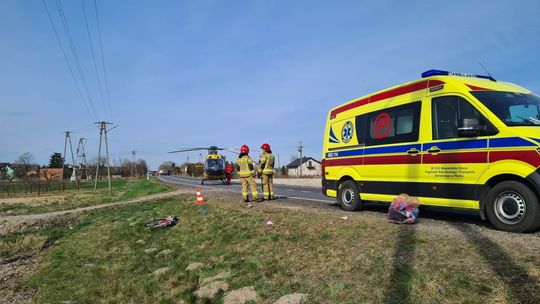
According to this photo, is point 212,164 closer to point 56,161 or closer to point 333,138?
point 333,138

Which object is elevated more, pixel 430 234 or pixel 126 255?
pixel 430 234

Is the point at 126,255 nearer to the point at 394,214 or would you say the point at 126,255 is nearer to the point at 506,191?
the point at 394,214

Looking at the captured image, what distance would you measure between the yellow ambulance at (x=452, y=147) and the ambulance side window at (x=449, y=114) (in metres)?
0.02

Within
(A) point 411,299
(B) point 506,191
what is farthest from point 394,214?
(A) point 411,299

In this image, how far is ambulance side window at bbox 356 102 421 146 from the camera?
809 centimetres

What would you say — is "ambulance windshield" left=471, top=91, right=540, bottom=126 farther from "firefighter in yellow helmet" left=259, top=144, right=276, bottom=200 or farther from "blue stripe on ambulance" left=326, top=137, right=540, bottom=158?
"firefighter in yellow helmet" left=259, top=144, right=276, bottom=200

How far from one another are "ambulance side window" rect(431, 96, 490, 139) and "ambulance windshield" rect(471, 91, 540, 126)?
24 cm

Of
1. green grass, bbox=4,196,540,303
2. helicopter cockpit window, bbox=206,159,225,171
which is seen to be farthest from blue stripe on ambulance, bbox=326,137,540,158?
helicopter cockpit window, bbox=206,159,225,171

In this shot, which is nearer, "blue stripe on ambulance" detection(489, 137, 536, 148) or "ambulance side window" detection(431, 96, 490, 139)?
"blue stripe on ambulance" detection(489, 137, 536, 148)

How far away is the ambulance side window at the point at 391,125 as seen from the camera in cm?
809

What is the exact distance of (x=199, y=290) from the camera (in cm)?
689

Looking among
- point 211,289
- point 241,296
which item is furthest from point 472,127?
point 211,289

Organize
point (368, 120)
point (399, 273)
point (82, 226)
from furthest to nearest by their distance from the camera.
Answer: point (82, 226) → point (368, 120) → point (399, 273)

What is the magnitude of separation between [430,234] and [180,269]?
4917 millimetres
